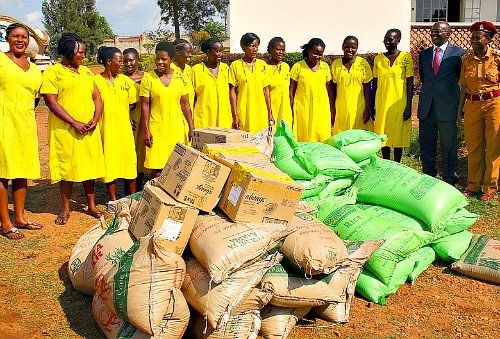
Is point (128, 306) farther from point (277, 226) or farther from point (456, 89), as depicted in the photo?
point (456, 89)

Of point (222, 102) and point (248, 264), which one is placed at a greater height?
point (222, 102)

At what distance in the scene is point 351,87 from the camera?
6.81 metres

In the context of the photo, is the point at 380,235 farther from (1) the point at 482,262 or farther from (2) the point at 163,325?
(2) the point at 163,325

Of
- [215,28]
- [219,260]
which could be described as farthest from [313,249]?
[215,28]

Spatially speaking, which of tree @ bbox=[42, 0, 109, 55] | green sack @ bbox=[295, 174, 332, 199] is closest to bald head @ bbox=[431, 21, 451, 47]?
green sack @ bbox=[295, 174, 332, 199]

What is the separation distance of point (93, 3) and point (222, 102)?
Result: 47245mm

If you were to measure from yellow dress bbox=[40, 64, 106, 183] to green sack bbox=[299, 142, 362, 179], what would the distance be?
2.02 meters

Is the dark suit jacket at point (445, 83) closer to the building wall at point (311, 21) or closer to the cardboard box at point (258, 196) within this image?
the cardboard box at point (258, 196)

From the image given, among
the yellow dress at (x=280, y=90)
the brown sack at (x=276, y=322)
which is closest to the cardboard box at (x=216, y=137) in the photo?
the brown sack at (x=276, y=322)

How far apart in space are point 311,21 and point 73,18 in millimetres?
36346

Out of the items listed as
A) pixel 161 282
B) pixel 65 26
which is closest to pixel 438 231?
pixel 161 282

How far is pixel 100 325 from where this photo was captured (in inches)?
145

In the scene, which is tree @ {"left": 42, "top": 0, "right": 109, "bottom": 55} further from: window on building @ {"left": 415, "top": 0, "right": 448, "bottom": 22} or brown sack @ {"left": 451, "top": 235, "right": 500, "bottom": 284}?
brown sack @ {"left": 451, "top": 235, "right": 500, "bottom": 284}

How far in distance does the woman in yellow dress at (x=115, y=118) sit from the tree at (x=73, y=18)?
1732 inches
